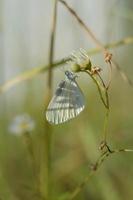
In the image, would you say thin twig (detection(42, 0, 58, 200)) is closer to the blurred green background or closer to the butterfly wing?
the blurred green background

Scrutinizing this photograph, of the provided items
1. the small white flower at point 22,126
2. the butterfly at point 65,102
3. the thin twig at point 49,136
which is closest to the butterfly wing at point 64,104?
the butterfly at point 65,102

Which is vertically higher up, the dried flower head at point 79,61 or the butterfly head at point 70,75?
the dried flower head at point 79,61

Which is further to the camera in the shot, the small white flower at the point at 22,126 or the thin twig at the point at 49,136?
the small white flower at the point at 22,126

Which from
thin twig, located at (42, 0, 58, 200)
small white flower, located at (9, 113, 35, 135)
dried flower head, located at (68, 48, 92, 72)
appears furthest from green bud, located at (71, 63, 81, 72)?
small white flower, located at (9, 113, 35, 135)

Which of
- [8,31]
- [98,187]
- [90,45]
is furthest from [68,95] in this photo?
[90,45]

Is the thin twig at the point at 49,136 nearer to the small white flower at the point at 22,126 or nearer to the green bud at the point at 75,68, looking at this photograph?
the small white flower at the point at 22,126

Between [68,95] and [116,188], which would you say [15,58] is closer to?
[116,188]

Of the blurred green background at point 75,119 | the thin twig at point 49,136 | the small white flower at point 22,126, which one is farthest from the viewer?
the blurred green background at point 75,119
